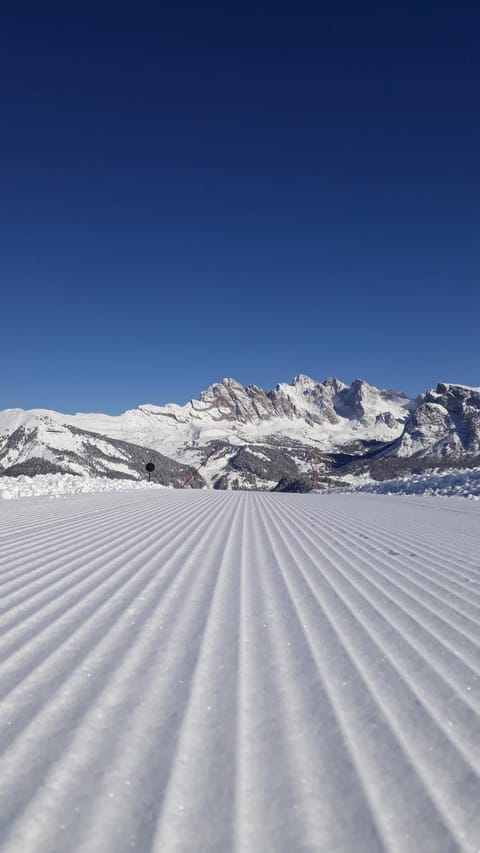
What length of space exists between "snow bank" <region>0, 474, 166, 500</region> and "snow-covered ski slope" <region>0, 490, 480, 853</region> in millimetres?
12243

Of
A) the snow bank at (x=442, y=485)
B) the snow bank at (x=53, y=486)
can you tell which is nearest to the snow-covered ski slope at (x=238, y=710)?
the snow bank at (x=53, y=486)

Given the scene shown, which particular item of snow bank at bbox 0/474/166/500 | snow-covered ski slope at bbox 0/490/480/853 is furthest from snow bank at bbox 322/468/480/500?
snow-covered ski slope at bbox 0/490/480/853

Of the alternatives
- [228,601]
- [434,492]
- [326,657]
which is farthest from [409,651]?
[434,492]

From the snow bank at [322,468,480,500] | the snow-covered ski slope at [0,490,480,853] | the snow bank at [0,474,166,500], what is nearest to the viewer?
the snow-covered ski slope at [0,490,480,853]

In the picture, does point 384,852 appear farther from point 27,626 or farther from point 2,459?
point 2,459

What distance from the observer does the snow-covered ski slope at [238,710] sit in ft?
6.30

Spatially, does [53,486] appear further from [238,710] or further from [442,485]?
[238,710]

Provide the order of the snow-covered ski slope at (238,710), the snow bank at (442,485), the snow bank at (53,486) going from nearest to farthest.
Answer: the snow-covered ski slope at (238,710) → the snow bank at (53,486) → the snow bank at (442,485)

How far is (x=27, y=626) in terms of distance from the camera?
3951 millimetres

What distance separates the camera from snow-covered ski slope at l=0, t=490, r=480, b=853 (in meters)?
1.92

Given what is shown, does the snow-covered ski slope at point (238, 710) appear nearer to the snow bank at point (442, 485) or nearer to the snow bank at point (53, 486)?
the snow bank at point (53, 486)

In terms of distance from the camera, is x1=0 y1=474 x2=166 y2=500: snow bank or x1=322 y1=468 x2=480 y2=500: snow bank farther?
x1=322 y1=468 x2=480 y2=500: snow bank

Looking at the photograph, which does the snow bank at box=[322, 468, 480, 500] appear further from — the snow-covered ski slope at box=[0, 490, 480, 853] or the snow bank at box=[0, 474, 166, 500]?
the snow-covered ski slope at box=[0, 490, 480, 853]

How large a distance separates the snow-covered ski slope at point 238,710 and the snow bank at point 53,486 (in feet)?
40.2
